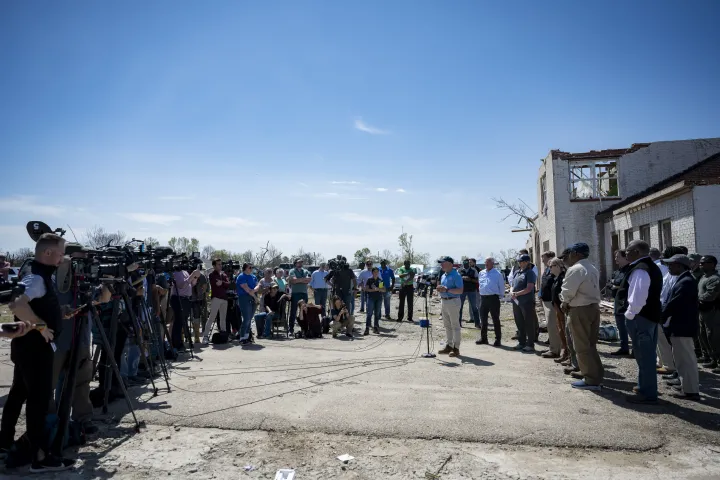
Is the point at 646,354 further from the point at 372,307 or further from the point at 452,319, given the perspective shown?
the point at 372,307

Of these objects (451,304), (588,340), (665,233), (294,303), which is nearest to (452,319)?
(451,304)

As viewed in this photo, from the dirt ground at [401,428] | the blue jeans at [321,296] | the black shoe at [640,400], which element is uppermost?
the blue jeans at [321,296]

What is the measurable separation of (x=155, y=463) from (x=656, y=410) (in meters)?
5.45

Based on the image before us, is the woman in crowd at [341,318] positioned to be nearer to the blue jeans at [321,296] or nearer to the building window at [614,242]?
the blue jeans at [321,296]

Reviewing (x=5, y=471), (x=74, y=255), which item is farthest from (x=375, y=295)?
(x=5, y=471)

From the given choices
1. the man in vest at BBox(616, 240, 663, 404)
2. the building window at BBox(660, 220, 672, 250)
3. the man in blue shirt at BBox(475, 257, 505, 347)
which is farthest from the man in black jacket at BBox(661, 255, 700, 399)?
the building window at BBox(660, 220, 672, 250)

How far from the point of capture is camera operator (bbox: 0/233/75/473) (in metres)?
3.76

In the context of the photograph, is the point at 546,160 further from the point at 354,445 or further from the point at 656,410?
the point at 354,445

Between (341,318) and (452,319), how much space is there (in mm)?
3890

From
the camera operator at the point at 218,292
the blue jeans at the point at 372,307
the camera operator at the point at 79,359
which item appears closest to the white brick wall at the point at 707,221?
the blue jeans at the point at 372,307

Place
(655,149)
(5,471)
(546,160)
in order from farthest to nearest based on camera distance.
Result: (546,160), (655,149), (5,471)

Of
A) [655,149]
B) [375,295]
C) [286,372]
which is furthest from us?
[655,149]

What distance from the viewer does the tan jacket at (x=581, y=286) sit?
6133mm

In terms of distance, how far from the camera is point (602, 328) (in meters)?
10.2
